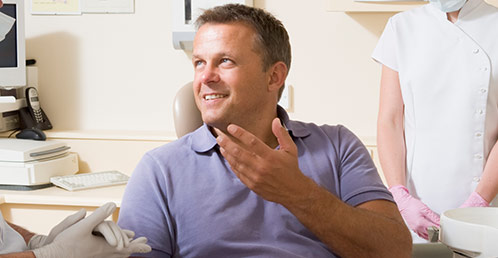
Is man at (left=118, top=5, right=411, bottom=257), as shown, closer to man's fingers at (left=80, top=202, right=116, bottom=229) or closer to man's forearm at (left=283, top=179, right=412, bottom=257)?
man's forearm at (left=283, top=179, right=412, bottom=257)

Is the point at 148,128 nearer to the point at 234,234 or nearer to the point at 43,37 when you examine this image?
the point at 43,37

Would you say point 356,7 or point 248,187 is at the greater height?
point 356,7

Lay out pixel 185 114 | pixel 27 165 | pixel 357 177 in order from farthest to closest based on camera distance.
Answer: pixel 27 165, pixel 185 114, pixel 357 177

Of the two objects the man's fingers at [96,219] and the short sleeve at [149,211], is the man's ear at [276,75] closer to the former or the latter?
the short sleeve at [149,211]

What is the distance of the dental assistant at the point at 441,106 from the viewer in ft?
6.34

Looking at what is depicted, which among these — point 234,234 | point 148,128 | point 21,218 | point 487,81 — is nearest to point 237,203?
point 234,234

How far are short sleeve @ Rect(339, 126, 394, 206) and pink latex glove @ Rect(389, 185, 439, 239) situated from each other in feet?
0.93

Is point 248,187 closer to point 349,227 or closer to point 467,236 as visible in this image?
point 349,227

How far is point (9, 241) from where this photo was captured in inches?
53.5

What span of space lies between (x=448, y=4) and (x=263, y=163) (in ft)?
3.23

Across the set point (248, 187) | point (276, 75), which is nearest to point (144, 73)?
point (276, 75)

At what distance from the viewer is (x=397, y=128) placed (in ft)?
6.63

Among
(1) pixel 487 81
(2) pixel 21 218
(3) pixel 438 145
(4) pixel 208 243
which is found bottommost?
(2) pixel 21 218

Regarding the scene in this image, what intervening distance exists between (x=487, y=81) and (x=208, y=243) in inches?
38.5
